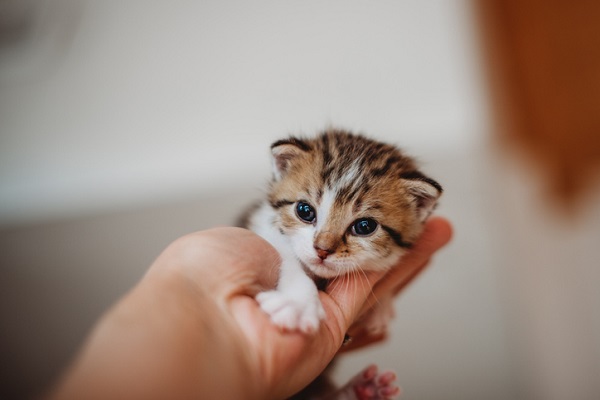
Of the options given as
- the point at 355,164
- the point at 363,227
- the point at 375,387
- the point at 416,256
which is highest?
the point at 355,164

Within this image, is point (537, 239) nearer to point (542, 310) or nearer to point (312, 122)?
point (542, 310)

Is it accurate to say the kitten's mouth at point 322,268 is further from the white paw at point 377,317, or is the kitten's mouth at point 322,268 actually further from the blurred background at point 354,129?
the blurred background at point 354,129

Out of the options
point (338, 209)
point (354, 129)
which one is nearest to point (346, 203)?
point (338, 209)

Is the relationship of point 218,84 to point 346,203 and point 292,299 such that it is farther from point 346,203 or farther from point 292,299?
point 292,299

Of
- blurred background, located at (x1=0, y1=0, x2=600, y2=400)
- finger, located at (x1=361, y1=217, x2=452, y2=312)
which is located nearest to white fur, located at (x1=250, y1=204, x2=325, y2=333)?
finger, located at (x1=361, y1=217, x2=452, y2=312)

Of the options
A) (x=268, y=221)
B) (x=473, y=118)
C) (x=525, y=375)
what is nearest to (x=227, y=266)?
(x=268, y=221)

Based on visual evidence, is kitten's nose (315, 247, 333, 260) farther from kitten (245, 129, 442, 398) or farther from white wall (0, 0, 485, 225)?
white wall (0, 0, 485, 225)
